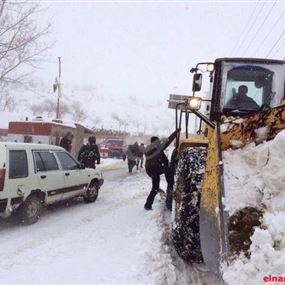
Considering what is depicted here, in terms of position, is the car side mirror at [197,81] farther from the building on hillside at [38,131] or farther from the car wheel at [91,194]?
the building on hillside at [38,131]

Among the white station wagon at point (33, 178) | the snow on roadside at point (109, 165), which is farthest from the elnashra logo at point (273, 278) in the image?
the snow on roadside at point (109, 165)

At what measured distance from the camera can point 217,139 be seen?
15.6 ft

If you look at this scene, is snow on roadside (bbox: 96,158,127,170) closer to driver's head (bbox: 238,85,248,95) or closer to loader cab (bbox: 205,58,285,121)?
loader cab (bbox: 205,58,285,121)

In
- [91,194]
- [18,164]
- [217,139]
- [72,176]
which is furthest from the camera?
[91,194]

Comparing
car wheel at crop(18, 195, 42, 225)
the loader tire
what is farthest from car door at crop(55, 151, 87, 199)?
the loader tire

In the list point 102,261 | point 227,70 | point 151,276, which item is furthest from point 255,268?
point 227,70

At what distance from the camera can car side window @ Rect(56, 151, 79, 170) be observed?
973 cm

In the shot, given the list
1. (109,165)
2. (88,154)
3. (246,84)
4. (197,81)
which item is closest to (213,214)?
(246,84)

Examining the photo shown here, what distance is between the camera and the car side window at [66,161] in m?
9.73

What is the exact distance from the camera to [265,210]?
12.4ft

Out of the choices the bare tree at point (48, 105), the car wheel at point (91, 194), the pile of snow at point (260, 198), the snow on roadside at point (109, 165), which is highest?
the bare tree at point (48, 105)

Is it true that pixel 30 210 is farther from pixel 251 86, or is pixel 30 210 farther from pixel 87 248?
pixel 251 86

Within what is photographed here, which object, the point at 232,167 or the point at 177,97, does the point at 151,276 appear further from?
the point at 177,97

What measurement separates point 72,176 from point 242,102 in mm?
4803
